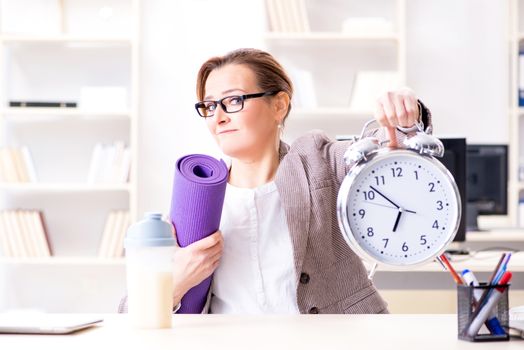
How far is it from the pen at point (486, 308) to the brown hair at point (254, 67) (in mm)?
868

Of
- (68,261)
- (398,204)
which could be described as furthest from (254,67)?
(68,261)

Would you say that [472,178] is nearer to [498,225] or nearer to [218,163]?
[498,225]

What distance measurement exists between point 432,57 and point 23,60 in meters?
2.29

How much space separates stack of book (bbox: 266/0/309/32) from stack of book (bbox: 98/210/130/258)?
4.21ft

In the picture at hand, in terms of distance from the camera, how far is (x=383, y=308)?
1.77 m

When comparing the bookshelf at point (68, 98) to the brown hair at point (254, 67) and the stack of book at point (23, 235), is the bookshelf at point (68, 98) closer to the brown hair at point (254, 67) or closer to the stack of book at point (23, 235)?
the stack of book at point (23, 235)

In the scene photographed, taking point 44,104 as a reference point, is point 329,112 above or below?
below

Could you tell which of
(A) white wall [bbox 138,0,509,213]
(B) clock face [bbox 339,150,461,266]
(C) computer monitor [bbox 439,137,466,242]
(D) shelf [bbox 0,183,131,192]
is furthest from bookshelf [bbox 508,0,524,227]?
(B) clock face [bbox 339,150,461,266]

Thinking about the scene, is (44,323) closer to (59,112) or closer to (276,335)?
(276,335)

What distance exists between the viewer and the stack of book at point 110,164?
4355mm

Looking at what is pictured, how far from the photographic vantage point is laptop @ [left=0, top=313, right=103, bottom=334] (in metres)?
1.28

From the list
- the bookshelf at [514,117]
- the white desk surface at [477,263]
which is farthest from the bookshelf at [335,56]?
the white desk surface at [477,263]

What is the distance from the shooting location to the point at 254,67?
1.95 meters

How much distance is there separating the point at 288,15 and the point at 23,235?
5.97 feet
